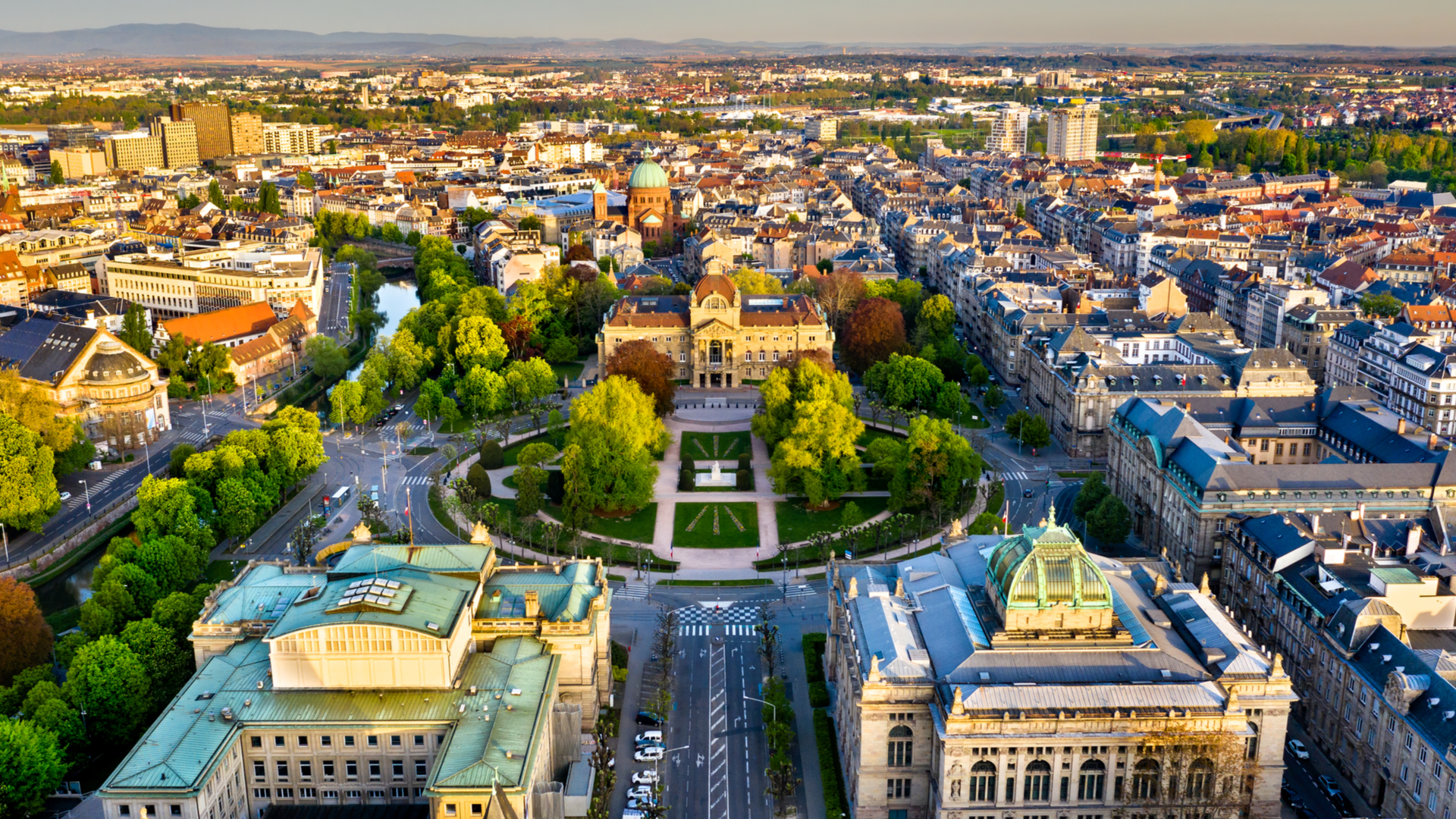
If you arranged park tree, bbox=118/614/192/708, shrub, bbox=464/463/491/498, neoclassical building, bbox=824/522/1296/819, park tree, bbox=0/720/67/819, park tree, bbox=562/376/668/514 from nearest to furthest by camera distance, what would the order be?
neoclassical building, bbox=824/522/1296/819 < park tree, bbox=0/720/67/819 < park tree, bbox=118/614/192/708 < park tree, bbox=562/376/668/514 < shrub, bbox=464/463/491/498

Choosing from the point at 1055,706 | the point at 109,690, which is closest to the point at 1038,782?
the point at 1055,706

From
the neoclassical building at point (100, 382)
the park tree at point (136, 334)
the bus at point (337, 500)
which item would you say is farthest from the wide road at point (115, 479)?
the bus at point (337, 500)

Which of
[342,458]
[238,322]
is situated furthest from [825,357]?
[238,322]

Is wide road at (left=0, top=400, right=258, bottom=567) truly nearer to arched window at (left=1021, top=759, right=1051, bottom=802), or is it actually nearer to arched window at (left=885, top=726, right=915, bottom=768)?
arched window at (left=885, top=726, right=915, bottom=768)

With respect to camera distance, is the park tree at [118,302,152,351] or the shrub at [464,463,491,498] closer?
the shrub at [464,463,491,498]

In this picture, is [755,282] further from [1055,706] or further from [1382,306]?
[1055,706]

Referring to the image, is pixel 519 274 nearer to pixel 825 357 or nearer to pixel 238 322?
pixel 238 322

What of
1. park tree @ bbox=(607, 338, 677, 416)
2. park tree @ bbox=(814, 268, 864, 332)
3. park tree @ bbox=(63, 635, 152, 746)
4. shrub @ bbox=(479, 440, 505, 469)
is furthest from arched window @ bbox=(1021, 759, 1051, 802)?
park tree @ bbox=(814, 268, 864, 332)
